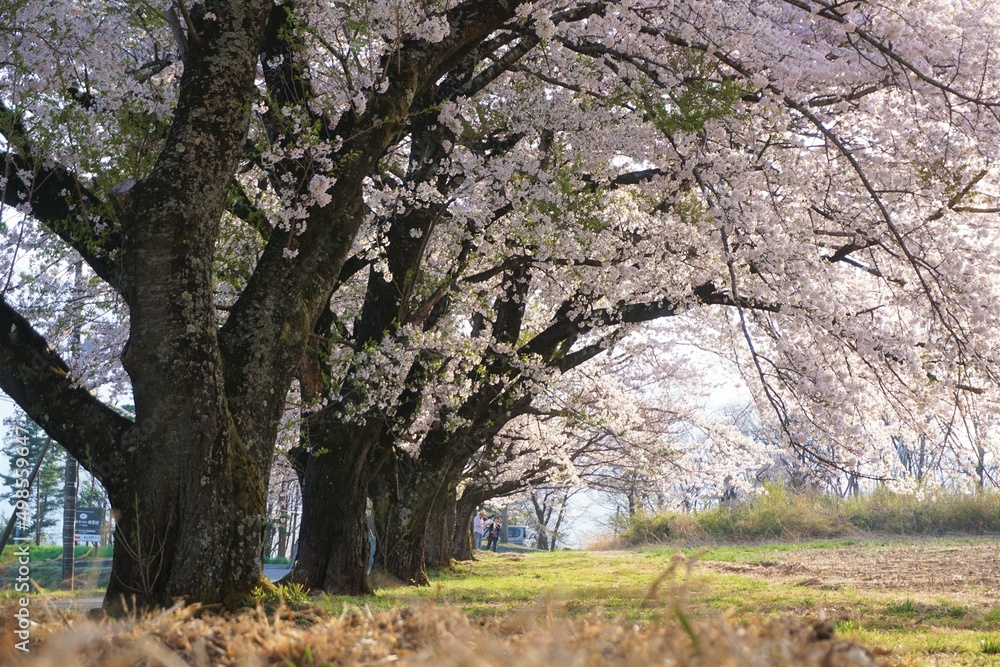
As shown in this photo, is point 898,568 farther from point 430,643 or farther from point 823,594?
point 430,643

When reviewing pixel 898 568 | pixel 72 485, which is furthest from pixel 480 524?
pixel 898 568

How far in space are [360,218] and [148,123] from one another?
2052 millimetres

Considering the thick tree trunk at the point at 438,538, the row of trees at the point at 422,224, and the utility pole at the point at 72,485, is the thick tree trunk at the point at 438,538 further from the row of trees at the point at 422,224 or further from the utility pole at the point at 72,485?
the utility pole at the point at 72,485

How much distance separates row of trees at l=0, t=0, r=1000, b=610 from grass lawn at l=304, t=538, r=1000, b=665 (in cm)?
156

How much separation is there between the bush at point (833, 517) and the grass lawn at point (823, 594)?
396cm

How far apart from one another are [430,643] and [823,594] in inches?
335

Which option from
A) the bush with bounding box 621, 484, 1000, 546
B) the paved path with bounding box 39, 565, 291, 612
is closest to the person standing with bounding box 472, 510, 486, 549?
the bush with bounding box 621, 484, 1000, 546

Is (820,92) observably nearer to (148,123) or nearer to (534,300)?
(148,123)

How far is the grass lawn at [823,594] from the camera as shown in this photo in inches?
166

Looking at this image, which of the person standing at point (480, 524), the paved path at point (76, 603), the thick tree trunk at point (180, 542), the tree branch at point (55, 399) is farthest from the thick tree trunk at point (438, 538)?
the person standing at point (480, 524)

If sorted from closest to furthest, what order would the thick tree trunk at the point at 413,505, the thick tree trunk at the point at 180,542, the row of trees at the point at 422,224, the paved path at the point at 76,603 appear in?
the paved path at the point at 76,603 < the thick tree trunk at the point at 180,542 < the row of trees at the point at 422,224 < the thick tree trunk at the point at 413,505

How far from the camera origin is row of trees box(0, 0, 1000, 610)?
5117 mm

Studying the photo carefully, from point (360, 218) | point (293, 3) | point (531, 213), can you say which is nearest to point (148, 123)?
point (293, 3)

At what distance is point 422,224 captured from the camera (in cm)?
889
